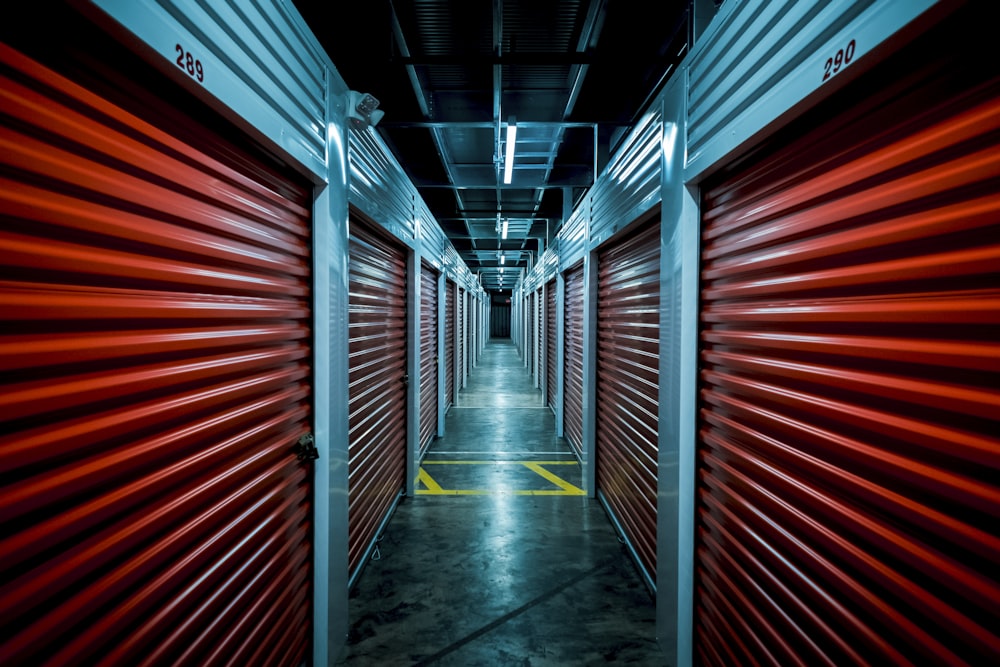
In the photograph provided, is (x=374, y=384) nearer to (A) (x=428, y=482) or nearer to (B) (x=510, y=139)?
(A) (x=428, y=482)

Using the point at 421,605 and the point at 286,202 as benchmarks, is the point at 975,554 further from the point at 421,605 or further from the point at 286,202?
the point at 421,605

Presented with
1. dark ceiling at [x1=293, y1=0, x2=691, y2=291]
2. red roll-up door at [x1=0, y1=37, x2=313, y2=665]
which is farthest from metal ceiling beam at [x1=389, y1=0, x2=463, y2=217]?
red roll-up door at [x1=0, y1=37, x2=313, y2=665]

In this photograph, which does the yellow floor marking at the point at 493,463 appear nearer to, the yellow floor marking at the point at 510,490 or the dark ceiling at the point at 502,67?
the yellow floor marking at the point at 510,490

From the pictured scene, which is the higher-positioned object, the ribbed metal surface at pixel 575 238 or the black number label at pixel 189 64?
the ribbed metal surface at pixel 575 238

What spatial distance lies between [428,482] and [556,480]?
160cm

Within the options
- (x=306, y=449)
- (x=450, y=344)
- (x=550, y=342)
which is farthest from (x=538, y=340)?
(x=306, y=449)

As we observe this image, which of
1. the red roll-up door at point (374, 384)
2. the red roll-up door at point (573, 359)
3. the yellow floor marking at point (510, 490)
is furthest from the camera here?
the red roll-up door at point (573, 359)

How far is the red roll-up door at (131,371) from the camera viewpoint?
1021mm

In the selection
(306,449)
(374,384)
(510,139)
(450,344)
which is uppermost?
A: (510,139)

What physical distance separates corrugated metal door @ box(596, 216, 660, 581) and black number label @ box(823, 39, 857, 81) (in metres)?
1.68

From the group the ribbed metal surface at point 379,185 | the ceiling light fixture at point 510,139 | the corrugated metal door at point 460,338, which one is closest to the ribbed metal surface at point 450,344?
the corrugated metal door at point 460,338

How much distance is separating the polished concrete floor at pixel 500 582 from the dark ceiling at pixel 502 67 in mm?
3918

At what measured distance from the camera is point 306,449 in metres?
2.35

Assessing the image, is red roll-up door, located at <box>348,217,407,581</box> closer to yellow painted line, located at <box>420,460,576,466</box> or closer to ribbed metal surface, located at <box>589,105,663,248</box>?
yellow painted line, located at <box>420,460,576,466</box>
